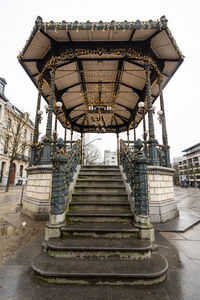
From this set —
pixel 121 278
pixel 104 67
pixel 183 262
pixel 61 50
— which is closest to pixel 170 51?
pixel 104 67

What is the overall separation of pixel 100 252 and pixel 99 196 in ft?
7.03

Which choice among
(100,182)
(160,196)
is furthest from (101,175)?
(160,196)

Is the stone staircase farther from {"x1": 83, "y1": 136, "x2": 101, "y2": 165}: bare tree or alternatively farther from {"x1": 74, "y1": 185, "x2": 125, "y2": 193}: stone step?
{"x1": 83, "y1": 136, "x2": 101, "y2": 165}: bare tree

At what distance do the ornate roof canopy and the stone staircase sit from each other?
7162mm

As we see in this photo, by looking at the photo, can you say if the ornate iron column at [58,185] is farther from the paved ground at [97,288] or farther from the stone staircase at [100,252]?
the paved ground at [97,288]

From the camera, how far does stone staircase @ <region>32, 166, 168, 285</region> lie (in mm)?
2268

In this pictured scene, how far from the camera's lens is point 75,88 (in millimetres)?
9891

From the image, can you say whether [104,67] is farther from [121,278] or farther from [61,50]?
[121,278]

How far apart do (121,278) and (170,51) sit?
9482mm

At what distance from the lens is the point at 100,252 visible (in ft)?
9.09

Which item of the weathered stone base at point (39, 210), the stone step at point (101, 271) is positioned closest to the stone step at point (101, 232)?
the stone step at point (101, 271)

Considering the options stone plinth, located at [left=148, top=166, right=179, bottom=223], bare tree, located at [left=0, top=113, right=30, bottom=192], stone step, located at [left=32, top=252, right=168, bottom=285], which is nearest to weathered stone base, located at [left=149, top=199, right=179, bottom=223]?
stone plinth, located at [left=148, top=166, right=179, bottom=223]

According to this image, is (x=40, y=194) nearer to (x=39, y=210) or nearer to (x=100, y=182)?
(x=39, y=210)

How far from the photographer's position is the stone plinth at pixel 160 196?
5.45 metres
